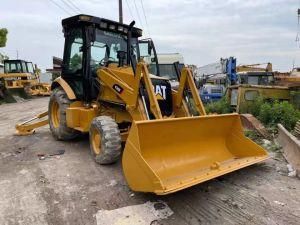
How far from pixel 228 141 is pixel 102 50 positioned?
2.97 metres

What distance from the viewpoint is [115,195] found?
455 centimetres

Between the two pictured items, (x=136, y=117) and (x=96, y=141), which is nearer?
(x=136, y=117)

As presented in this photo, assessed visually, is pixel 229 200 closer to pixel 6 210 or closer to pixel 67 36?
pixel 6 210

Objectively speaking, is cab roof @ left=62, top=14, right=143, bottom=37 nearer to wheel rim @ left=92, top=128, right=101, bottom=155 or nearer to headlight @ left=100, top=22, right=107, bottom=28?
headlight @ left=100, top=22, right=107, bottom=28

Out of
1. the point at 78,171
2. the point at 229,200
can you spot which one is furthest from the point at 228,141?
the point at 78,171

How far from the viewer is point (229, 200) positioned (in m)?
4.34

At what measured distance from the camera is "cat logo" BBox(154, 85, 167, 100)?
5930 millimetres

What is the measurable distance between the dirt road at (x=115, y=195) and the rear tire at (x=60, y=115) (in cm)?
124

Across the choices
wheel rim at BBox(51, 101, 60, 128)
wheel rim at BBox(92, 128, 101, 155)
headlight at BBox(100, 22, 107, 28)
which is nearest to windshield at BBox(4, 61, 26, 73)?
wheel rim at BBox(51, 101, 60, 128)

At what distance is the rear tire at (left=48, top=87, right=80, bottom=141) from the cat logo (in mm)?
2159

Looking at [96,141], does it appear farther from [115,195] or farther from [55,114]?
[55,114]

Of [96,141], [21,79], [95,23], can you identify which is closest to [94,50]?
[95,23]

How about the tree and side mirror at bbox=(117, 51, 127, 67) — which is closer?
side mirror at bbox=(117, 51, 127, 67)

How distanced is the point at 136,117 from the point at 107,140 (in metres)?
0.60
